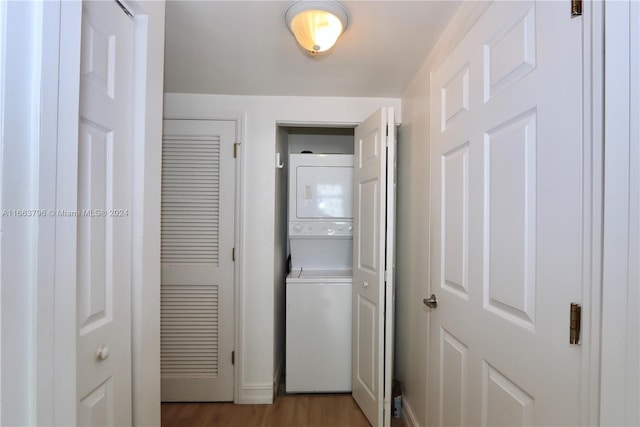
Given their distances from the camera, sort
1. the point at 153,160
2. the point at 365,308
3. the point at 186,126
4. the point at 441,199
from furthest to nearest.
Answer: the point at 186,126 → the point at 365,308 → the point at 441,199 → the point at 153,160

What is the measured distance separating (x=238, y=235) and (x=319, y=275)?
0.71 m

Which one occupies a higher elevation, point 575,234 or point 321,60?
point 321,60

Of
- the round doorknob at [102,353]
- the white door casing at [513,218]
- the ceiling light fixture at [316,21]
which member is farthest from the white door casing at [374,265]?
the round doorknob at [102,353]

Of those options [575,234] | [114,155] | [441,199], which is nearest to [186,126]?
[114,155]

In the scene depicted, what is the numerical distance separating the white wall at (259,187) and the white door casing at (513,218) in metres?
1.01

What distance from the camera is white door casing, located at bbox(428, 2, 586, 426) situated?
26.2 inches

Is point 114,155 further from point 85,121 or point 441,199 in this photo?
point 441,199

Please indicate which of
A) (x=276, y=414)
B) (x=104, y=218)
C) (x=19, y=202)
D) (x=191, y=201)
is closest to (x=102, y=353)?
(x=104, y=218)

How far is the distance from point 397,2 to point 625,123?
952 millimetres

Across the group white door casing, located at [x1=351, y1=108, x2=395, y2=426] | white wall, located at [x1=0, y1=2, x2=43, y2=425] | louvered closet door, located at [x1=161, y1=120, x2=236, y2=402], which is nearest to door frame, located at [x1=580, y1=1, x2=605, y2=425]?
white door casing, located at [x1=351, y1=108, x2=395, y2=426]

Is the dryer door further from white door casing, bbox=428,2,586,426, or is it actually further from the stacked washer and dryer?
white door casing, bbox=428,2,586,426

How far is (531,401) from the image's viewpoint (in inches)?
30.1

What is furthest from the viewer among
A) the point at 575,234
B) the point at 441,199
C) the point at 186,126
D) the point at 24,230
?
the point at 186,126

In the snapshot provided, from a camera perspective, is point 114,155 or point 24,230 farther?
point 114,155
